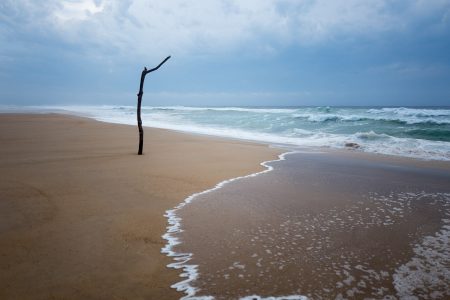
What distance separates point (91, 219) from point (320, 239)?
3078 mm

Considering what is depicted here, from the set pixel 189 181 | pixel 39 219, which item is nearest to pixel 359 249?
pixel 189 181

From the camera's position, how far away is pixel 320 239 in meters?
3.69

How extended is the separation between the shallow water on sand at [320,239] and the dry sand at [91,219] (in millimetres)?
486

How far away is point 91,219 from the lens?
407 cm

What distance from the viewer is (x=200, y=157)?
9.12 m

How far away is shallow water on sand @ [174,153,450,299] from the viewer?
275 cm

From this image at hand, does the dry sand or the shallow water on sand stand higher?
the dry sand

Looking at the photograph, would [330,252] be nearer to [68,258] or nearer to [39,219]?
[68,258]

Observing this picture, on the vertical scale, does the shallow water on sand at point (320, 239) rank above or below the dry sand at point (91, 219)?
below

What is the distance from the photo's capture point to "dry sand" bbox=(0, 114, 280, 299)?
8.78 ft

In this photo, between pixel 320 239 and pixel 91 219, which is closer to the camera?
pixel 320 239

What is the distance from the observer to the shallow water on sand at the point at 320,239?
2754mm

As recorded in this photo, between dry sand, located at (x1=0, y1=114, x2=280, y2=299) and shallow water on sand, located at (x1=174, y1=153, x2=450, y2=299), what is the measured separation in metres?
0.49

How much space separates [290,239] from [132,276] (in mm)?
1915
